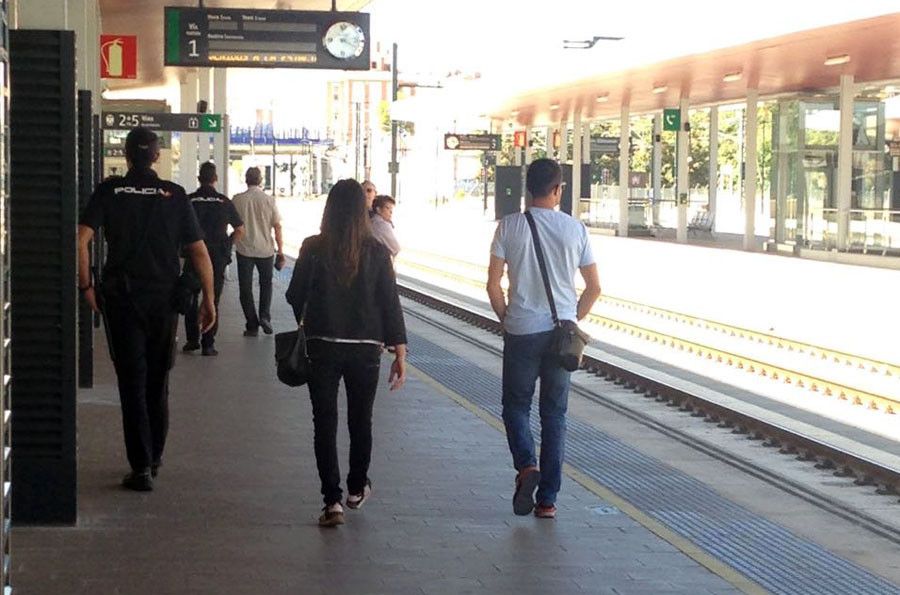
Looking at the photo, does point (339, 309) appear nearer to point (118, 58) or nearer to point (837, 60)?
point (118, 58)

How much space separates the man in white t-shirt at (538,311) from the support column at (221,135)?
19771mm

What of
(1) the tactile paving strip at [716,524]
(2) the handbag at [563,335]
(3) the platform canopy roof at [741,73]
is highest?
(3) the platform canopy roof at [741,73]

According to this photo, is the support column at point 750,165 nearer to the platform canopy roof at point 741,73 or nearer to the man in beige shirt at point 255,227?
the platform canopy roof at point 741,73

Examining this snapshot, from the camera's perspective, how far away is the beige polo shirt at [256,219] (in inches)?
620

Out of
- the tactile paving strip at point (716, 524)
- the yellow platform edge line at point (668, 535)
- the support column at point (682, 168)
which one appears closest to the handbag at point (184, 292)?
the yellow platform edge line at point (668, 535)

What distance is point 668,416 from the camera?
11961 millimetres

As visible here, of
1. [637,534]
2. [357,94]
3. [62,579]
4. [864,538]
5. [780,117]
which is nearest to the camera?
[62,579]

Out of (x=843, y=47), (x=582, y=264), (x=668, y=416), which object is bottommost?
(x=668, y=416)

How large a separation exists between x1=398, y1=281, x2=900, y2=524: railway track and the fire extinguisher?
10.8 meters

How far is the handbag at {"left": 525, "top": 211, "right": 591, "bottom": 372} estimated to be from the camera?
23.5 ft

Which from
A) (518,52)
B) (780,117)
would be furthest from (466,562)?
(518,52)

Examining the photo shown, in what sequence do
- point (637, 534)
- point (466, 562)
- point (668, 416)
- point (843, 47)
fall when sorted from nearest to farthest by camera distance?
1. point (466, 562)
2. point (637, 534)
3. point (668, 416)
4. point (843, 47)

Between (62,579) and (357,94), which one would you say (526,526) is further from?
(357,94)

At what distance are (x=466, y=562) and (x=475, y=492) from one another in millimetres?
1601
